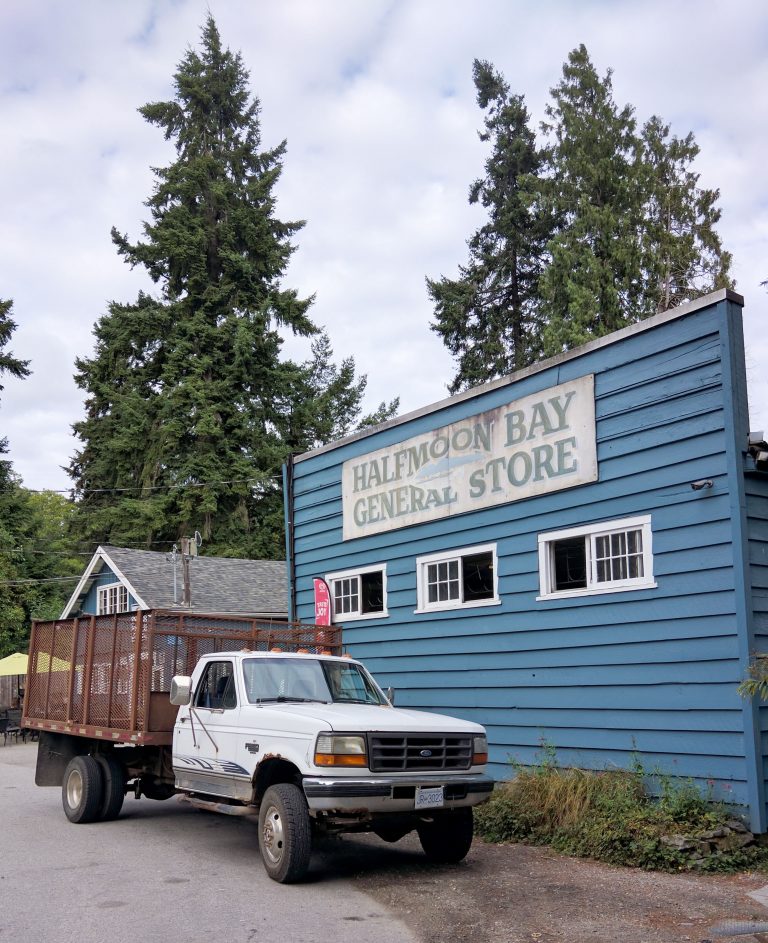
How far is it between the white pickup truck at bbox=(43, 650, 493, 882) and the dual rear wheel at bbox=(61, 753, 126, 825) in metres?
1.16

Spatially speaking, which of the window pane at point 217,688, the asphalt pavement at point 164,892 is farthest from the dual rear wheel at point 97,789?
the window pane at point 217,688

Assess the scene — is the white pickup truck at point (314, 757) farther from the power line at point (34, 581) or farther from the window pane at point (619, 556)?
the power line at point (34, 581)

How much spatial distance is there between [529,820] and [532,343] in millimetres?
27552

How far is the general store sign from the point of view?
11.2 meters

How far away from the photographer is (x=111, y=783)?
1123cm

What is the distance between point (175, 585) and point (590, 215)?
56.0ft

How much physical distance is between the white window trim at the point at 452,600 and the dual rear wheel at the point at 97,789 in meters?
4.40

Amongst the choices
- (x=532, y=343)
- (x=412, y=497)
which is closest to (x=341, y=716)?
(x=412, y=497)

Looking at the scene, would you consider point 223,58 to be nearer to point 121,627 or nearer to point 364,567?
point 364,567

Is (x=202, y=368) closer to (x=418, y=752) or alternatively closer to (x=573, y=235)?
(x=573, y=235)

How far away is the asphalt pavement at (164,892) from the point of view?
21.2 feet

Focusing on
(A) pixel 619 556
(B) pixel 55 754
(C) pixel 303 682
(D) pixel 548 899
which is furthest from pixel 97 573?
(D) pixel 548 899

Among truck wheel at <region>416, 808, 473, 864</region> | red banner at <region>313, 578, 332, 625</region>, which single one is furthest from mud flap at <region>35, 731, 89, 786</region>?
truck wheel at <region>416, 808, 473, 864</region>

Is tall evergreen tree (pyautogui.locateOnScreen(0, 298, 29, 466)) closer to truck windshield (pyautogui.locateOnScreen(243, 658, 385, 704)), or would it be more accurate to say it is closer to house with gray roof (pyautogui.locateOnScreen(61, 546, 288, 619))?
house with gray roof (pyautogui.locateOnScreen(61, 546, 288, 619))
